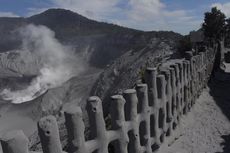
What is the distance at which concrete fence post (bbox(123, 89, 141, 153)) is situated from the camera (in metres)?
4.01

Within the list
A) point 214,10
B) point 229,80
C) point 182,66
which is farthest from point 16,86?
point 182,66

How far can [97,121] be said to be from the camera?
11.0 ft

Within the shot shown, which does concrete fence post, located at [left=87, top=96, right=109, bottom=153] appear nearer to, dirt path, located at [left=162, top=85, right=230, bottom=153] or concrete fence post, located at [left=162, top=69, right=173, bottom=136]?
dirt path, located at [left=162, top=85, right=230, bottom=153]

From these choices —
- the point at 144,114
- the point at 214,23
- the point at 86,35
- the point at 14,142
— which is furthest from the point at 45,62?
the point at 14,142

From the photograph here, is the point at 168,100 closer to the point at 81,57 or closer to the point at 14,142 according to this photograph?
the point at 14,142

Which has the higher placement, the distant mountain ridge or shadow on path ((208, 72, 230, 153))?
the distant mountain ridge

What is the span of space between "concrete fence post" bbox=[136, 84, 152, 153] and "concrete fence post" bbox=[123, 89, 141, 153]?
0.27 metres

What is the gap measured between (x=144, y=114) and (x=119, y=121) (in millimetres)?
759

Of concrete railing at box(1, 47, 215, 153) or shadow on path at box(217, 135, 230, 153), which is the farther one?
shadow on path at box(217, 135, 230, 153)

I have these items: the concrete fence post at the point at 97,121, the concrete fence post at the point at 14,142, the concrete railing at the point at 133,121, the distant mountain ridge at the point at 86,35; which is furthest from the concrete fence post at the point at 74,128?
the distant mountain ridge at the point at 86,35

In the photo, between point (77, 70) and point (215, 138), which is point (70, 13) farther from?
point (215, 138)

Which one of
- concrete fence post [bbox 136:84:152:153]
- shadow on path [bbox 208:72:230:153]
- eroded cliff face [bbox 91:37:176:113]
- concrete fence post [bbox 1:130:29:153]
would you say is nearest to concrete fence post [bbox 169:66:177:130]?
shadow on path [bbox 208:72:230:153]

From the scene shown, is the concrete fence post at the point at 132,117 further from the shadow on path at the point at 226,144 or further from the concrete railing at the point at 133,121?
the shadow on path at the point at 226,144

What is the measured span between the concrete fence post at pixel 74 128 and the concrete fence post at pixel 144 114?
147cm
